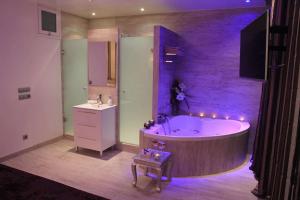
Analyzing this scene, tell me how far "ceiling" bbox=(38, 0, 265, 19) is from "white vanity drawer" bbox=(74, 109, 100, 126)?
1805 mm

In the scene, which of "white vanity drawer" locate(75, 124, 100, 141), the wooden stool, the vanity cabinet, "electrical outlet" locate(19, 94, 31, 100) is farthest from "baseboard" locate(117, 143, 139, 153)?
"electrical outlet" locate(19, 94, 31, 100)

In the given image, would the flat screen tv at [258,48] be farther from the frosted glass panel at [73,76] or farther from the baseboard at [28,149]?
the baseboard at [28,149]

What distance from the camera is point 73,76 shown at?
447 centimetres

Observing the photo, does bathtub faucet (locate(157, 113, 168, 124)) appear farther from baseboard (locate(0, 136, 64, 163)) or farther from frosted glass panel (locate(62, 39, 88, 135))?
baseboard (locate(0, 136, 64, 163))

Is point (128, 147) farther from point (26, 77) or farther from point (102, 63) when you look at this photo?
point (26, 77)

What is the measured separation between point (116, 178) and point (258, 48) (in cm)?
238

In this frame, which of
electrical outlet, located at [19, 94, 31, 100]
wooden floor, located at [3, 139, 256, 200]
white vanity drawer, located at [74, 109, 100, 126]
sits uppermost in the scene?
electrical outlet, located at [19, 94, 31, 100]

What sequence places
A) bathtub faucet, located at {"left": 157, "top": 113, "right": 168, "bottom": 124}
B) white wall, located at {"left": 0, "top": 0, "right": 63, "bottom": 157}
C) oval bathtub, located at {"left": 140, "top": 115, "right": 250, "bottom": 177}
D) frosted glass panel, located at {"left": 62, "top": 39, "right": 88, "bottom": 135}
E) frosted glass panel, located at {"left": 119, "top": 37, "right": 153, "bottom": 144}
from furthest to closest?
1. frosted glass panel, located at {"left": 62, "top": 39, "right": 88, "bottom": 135}
2. frosted glass panel, located at {"left": 119, "top": 37, "right": 153, "bottom": 144}
3. bathtub faucet, located at {"left": 157, "top": 113, "right": 168, "bottom": 124}
4. white wall, located at {"left": 0, "top": 0, "right": 63, "bottom": 157}
5. oval bathtub, located at {"left": 140, "top": 115, "right": 250, "bottom": 177}

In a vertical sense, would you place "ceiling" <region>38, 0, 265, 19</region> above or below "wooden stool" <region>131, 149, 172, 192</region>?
above

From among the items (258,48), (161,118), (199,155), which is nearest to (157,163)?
(199,155)

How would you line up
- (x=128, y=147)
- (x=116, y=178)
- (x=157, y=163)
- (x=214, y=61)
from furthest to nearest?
(x=214, y=61)
(x=128, y=147)
(x=116, y=178)
(x=157, y=163)

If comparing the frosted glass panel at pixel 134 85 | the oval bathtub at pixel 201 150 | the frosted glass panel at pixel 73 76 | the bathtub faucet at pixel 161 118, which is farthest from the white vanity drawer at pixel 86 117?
the bathtub faucet at pixel 161 118

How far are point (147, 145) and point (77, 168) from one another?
110cm

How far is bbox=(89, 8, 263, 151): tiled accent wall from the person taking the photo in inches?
155
